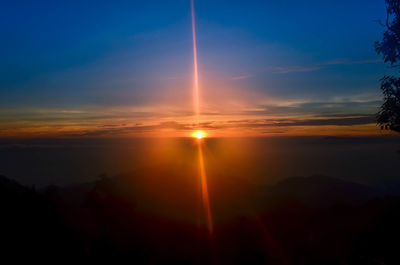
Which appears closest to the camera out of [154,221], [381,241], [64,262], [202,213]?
[64,262]

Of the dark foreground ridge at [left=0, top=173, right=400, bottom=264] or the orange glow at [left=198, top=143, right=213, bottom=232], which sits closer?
the dark foreground ridge at [left=0, top=173, right=400, bottom=264]

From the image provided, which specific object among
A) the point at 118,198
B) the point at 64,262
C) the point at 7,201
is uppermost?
the point at 7,201

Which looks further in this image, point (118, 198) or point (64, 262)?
point (118, 198)

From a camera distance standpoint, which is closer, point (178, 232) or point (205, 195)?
point (178, 232)

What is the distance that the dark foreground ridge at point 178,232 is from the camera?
1288 cm

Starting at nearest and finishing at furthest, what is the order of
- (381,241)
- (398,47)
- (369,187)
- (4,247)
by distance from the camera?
(4,247), (381,241), (398,47), (369,187)

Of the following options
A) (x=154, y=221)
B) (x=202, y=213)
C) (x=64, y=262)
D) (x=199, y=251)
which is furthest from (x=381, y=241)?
(x=202, y=213)

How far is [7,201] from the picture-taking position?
515 inches

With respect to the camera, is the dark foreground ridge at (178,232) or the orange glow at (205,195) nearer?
the dark foreground ridge at (178,232)

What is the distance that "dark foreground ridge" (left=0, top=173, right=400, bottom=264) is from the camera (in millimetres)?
12883

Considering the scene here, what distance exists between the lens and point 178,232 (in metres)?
49.1

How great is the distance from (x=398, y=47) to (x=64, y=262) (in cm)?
2131

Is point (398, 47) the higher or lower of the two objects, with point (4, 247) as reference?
higher

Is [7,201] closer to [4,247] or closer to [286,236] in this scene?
[4,247]
